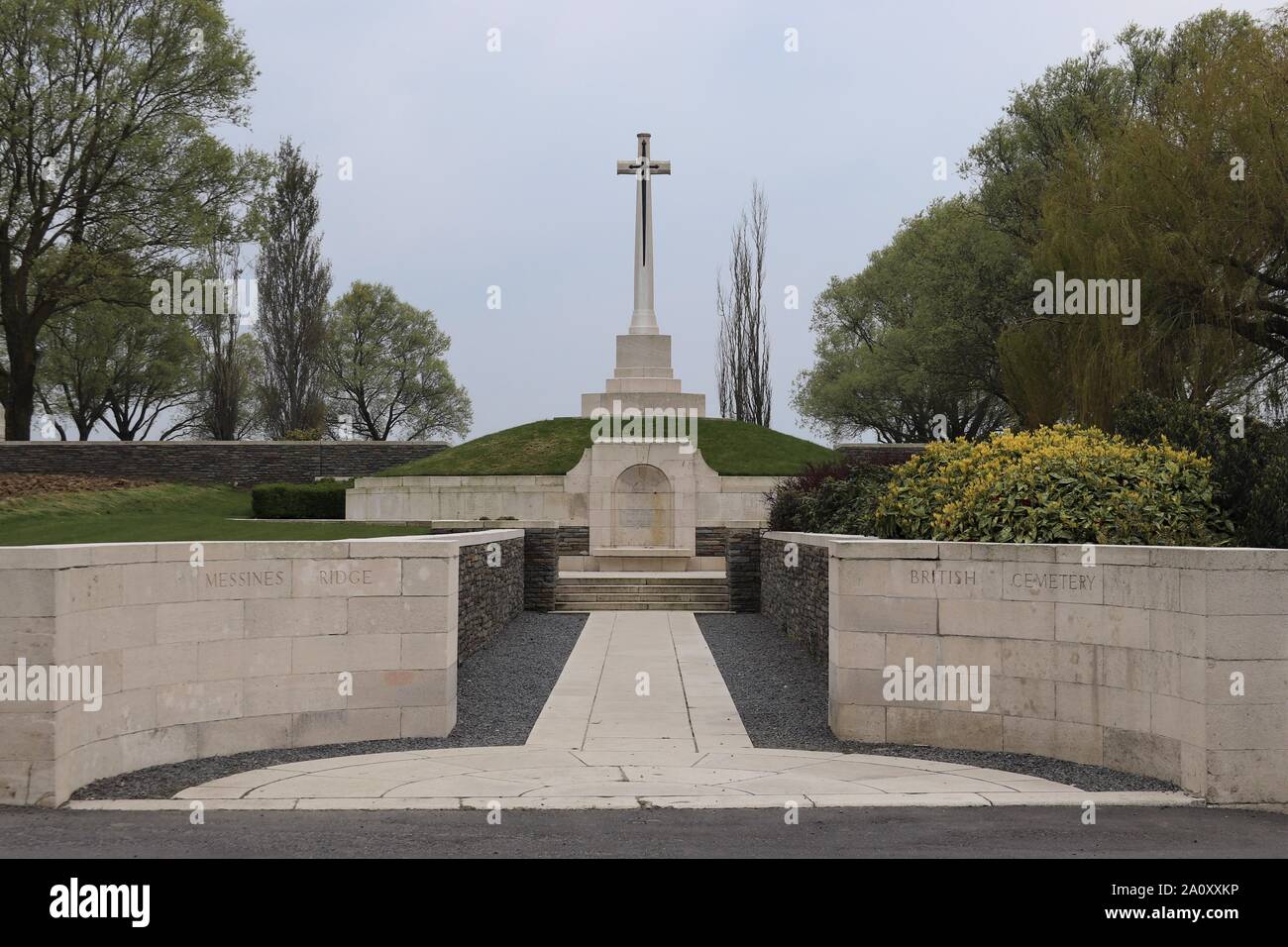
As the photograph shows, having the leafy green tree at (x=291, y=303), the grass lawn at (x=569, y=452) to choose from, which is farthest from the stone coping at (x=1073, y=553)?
the leafy green tree at (x=291, y=303)

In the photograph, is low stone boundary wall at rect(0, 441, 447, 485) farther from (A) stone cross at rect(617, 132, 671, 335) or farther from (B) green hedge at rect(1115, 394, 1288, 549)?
(B) green hedge at rect(1115, 394, 1288, 549)

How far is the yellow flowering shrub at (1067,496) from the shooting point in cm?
1002

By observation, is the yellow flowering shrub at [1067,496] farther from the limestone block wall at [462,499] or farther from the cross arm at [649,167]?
the cross arm at [649,167]

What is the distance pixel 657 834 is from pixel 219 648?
14.6 feet

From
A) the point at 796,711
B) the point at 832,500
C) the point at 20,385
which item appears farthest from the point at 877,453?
the point at 20,385

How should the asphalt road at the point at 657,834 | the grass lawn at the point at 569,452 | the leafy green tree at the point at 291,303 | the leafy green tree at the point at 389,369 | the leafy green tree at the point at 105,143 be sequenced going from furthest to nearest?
the leafy green tree at the point at 389,369
the leafy green tree at the point at 291,303
the leafy green tree at the point at 105,143
the grass lawn at the point at 569,452
the asphalt road at the point at 657,834

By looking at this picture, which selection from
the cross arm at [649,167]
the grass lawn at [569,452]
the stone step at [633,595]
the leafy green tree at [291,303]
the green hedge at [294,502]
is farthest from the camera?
the leafy green tree at [291,303]

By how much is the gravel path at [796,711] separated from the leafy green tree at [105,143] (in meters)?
26.8

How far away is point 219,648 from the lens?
371 inches

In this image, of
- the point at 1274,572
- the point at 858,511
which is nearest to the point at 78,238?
the point at 858,511

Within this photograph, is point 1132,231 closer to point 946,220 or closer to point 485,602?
point 485,602

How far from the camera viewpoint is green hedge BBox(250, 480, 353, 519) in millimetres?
30438

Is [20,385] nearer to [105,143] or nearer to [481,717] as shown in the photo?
[105,143]

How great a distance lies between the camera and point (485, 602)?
16234 millimetres
